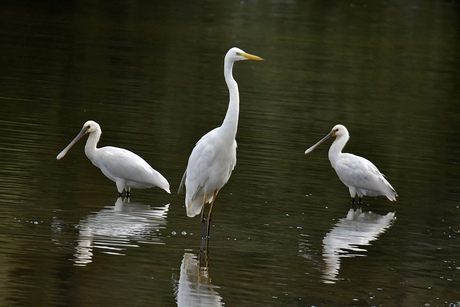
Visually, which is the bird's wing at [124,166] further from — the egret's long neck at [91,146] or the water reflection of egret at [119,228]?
the water reflection of egret at [119,228]

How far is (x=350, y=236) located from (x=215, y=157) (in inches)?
74.0

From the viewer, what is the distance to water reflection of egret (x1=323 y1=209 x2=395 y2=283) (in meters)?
11.2

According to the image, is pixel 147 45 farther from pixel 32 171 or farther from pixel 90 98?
pixel 32 171

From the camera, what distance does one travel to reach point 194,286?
32.6 feet

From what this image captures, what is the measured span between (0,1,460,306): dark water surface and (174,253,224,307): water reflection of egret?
0.03m

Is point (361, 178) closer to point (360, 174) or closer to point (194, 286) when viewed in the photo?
point (360, 174)

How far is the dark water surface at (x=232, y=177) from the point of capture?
10.1 meters

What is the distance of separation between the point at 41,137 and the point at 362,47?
22.0 m

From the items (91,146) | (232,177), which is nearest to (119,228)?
(91,146)

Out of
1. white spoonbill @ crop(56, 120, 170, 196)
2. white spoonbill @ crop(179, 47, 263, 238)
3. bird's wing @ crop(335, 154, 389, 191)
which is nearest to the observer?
white spoonbill @ crop(179, 47, 263, 238)

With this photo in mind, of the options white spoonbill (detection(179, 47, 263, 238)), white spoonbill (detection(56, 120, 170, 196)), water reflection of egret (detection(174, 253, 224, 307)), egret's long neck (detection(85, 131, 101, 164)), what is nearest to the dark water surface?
water reflection of egret (detection(174, 253, 224, 307))

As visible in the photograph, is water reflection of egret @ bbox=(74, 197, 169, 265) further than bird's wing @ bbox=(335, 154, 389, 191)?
No

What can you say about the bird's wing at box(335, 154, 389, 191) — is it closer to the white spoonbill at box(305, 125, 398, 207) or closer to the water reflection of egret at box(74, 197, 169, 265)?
the white spoonbill at box(305, 125, 398, 207)

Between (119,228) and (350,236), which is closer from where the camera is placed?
(119,228)
